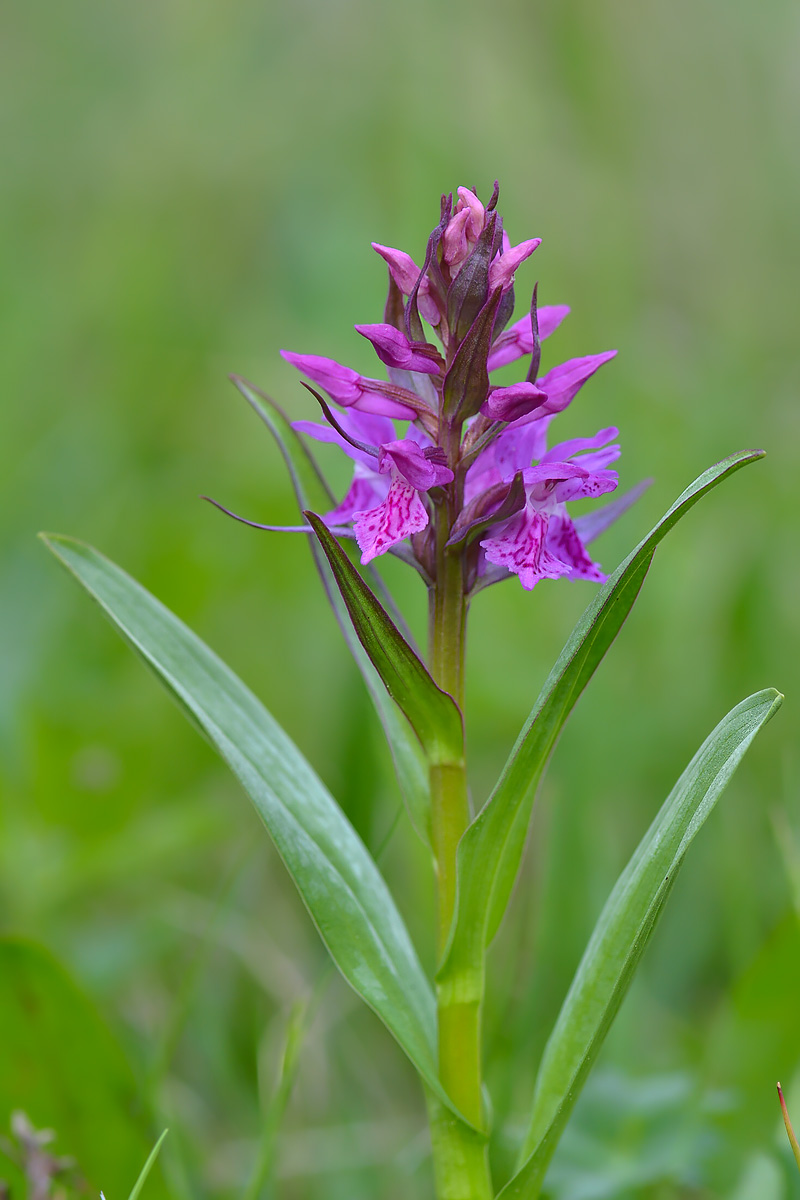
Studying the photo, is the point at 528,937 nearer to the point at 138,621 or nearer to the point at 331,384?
the point at 138,621

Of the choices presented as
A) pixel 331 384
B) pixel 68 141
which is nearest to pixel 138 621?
pixel 331 384

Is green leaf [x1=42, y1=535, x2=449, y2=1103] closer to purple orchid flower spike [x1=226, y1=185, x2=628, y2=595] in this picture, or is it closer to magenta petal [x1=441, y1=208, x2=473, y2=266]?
purple orchid flower spike [x1=226, y1=185, x2=628, y2=595]

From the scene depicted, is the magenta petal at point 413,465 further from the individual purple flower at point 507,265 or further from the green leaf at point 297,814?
the green leaf at point 297,814

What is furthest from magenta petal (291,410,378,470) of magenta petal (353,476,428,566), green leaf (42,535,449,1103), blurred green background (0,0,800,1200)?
blurred green background (0,0,800,1200)

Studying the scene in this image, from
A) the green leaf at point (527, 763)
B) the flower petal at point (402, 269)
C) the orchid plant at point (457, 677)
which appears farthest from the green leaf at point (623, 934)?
the flower petal at point (402, 269)

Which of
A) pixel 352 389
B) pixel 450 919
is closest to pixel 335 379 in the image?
pixel 352 389

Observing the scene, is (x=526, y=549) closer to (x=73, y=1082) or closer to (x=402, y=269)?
(x=402, y=269)
